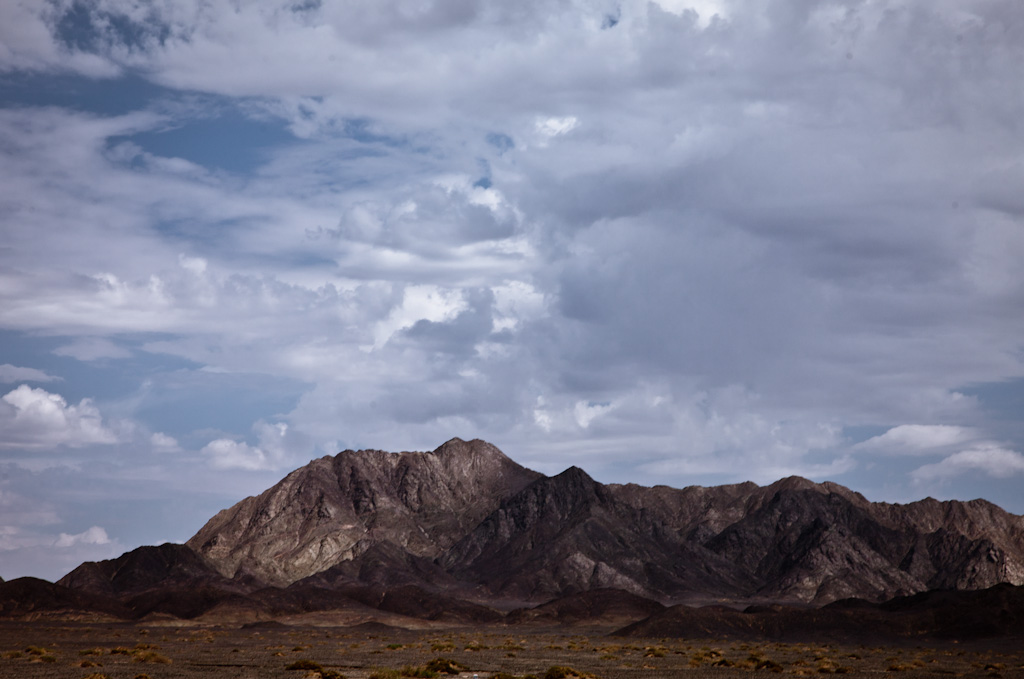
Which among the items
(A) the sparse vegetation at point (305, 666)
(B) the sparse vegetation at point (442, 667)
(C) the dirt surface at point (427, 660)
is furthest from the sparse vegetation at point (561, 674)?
(A) the sparse vegetation at point (305, 666)

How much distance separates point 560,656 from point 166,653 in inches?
1464

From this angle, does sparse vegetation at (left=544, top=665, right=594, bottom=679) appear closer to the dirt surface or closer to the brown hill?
the dirt surface

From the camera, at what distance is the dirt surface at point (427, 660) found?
7219 centimetres

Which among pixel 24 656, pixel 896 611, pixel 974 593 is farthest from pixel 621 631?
pixel 24 656

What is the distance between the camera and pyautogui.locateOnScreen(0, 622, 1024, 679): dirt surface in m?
72.2

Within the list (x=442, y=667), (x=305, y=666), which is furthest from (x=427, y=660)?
(x=442, y=667)

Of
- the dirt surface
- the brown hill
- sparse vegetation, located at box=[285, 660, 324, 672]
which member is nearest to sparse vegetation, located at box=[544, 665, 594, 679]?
the dirt surface

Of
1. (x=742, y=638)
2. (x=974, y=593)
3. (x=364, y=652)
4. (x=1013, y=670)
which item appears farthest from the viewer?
(x=974, y=593)

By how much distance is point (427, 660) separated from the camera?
91000 mm

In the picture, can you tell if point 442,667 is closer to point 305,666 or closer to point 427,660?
point 305,666

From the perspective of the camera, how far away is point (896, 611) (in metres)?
174

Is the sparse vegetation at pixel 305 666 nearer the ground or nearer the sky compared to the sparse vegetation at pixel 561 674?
nearer the sky

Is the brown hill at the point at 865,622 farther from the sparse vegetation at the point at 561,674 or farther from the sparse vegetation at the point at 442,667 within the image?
the sparse vegetation at the point at 561,674

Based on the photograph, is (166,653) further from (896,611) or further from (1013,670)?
(896,611)
